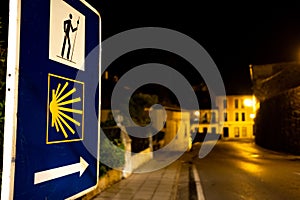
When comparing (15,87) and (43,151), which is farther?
(43,151)

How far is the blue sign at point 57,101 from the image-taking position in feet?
3.45

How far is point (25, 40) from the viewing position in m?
1.06

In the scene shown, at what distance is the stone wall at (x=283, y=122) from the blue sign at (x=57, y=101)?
23.0m

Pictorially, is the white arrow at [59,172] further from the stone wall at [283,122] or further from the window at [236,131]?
the window at [236,131]

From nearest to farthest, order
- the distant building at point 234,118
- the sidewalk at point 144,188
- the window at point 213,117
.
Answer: the sidewalk at point 144,188
the window at point 213,117
the distant building at point 234,118

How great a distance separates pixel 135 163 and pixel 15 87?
40.7ft

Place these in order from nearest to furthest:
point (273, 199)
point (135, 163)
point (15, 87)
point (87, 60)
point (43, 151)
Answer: point (15, 87) < point (43, 151) < point (87, 60) < point (273, 199) < point (135, 163)

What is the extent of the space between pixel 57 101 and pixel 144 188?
26.9ft

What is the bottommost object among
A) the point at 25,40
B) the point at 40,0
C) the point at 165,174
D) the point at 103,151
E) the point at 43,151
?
the point at 165,174

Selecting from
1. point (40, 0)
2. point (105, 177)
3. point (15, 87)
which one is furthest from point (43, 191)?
point (105, 177)

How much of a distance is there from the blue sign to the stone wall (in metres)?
23.0

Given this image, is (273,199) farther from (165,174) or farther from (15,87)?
(15,87)

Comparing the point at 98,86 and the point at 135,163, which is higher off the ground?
the point at 98,86

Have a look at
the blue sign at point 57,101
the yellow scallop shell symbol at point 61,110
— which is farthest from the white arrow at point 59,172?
the yellow scallop shell symbol at point 61,110
